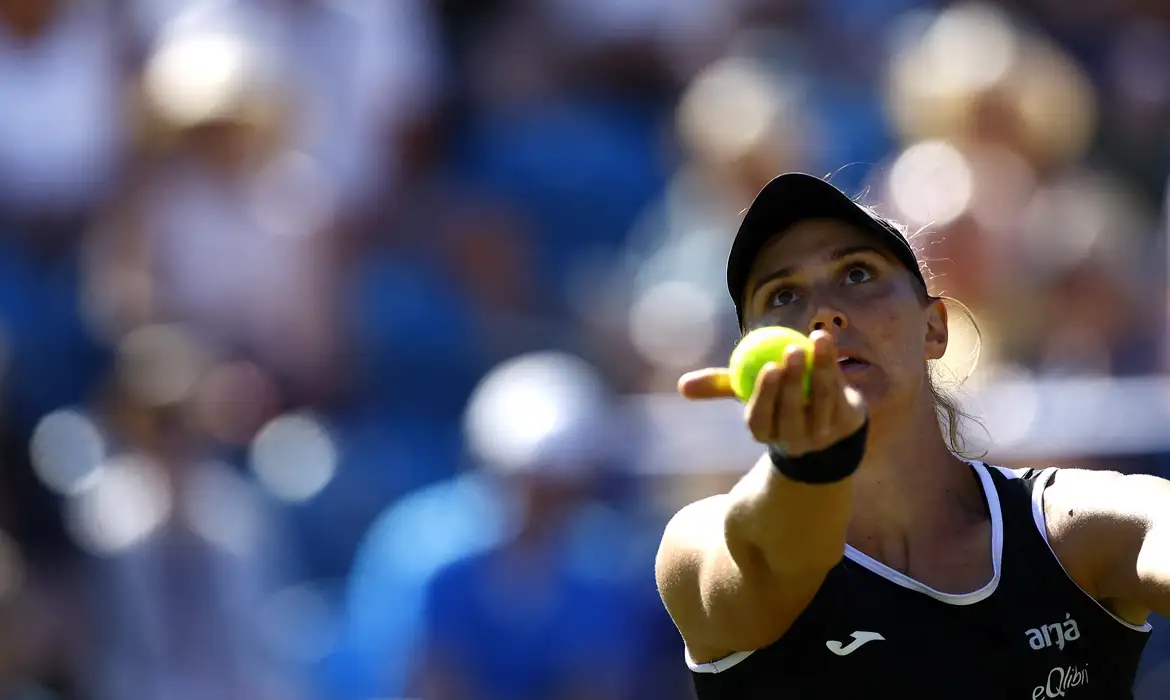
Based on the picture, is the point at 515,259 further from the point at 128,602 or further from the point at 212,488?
the point at 128,602

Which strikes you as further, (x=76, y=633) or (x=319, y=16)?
(x=319, y=16)

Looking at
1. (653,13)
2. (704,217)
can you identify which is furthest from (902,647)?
(653,13)

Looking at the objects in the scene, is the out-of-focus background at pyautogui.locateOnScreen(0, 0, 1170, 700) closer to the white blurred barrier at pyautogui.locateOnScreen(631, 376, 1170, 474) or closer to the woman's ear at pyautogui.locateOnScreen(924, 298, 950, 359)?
the white blurred barrier at pyautogui.locateOnScreen(631, 376, 1170, 474)

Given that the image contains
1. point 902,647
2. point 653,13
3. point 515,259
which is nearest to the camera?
point 902,647

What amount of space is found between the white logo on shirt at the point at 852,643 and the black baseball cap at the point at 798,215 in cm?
64

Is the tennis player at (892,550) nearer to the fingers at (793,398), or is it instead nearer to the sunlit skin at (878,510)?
the sunlit skin at (878,510)

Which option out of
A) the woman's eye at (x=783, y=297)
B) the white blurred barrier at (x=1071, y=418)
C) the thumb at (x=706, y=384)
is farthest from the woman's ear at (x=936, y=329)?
the white blurred barrier at (x=1071, y=418)

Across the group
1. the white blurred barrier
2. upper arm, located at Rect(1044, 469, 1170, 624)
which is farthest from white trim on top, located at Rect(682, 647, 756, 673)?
the white blurred barrier

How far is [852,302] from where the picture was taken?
8.28 ft

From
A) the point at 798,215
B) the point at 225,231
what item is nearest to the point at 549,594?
the point at 225,231

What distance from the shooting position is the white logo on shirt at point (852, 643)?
2355 mm

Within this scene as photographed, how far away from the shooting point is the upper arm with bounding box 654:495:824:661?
221 cm

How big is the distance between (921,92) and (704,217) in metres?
0.92

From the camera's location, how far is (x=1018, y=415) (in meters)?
4.66
